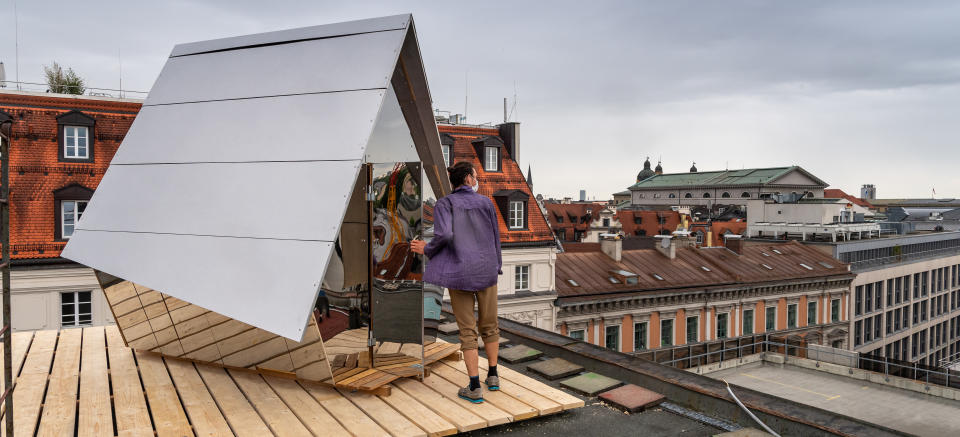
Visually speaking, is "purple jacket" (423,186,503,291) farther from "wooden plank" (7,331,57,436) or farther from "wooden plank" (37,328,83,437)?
"wooden plank" (7,331,57,436)

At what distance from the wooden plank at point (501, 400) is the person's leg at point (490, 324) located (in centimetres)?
15

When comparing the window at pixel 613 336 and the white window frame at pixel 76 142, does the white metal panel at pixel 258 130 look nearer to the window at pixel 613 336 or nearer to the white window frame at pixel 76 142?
the white window frame at pixel 76 142

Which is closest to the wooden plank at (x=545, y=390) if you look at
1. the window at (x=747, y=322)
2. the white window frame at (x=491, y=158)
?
the white window frame at (x=491, y=158)

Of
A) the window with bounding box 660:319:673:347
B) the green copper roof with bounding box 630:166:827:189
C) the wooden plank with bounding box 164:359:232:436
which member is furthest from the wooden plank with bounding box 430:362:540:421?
the green copper roof with bounding box 630:166:827:189

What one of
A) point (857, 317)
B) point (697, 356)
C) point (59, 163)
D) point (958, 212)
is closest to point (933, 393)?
point (697, 356)

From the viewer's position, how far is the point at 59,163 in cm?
2509

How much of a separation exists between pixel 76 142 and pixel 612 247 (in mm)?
29733

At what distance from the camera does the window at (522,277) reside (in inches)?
1320

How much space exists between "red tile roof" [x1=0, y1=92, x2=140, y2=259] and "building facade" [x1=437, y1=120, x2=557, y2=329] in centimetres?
1540

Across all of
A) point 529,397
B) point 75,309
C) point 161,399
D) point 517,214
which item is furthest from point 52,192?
point 529,397

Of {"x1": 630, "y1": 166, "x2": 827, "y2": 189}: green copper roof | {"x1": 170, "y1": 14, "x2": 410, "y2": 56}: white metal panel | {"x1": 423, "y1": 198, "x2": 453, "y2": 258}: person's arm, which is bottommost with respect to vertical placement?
{"x1": 423, "y1": 198, "x2": 453, "y2": 258}: person's arm

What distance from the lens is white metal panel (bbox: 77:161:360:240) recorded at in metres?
4.57

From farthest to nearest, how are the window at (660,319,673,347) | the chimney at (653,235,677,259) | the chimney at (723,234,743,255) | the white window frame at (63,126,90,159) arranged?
the chimney at (723,234,743,255) < the chimney at (653,235,677,259) < the window at (660,319,673,347) < the white window frame at (63,126,90,159)

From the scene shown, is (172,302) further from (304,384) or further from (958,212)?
(958,212)
